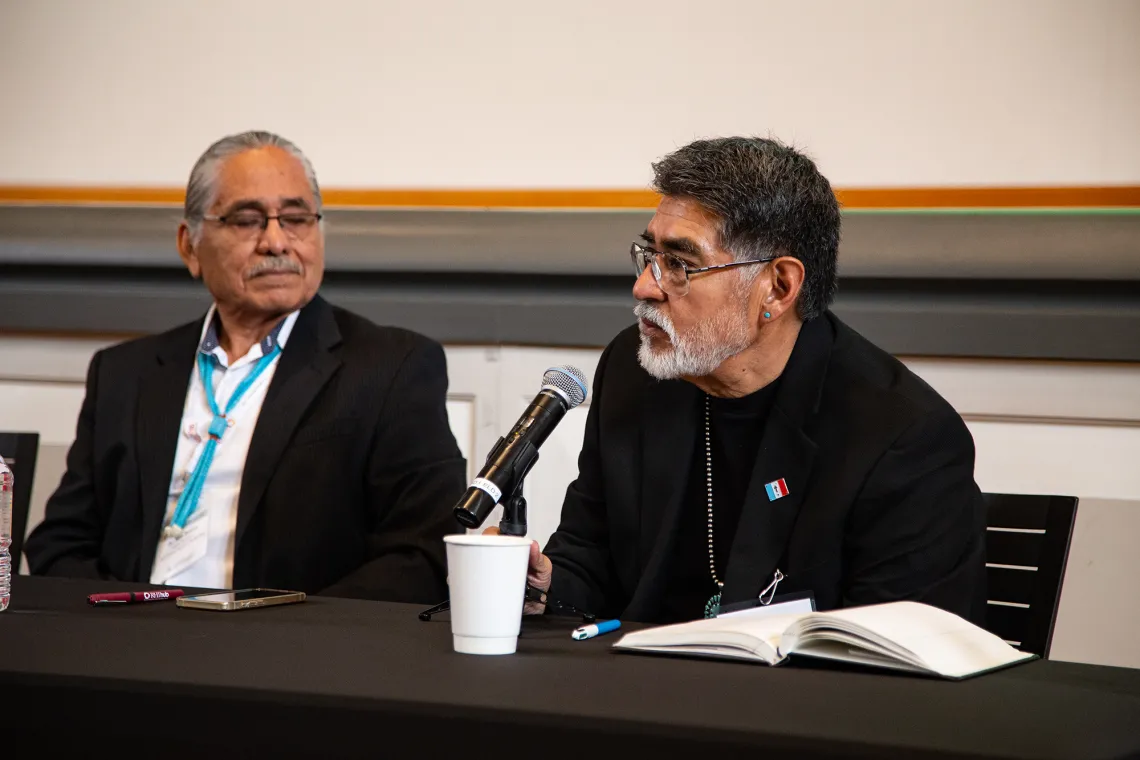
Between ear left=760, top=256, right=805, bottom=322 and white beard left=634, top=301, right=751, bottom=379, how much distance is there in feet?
0.15

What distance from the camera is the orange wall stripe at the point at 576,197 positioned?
277 cm

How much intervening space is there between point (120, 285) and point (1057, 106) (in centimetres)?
245

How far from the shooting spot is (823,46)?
9.62 ft

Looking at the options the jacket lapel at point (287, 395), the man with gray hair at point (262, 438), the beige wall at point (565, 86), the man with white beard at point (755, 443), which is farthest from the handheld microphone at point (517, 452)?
the beige wall at point (565, 86)

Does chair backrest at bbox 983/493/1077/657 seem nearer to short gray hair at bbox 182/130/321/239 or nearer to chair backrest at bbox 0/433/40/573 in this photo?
short gray hair at bbox 182/130/321/239

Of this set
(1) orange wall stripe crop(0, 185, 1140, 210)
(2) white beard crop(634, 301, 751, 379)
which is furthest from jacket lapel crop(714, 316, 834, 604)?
(1) orange wall stripe crop(0, 185, 1140, 210)

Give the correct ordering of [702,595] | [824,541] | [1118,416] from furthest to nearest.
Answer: [1118,416]
[702,595]
[824,541]

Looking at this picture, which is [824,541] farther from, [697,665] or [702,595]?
[697,665]

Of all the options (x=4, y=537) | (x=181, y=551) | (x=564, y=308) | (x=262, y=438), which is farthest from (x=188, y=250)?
(x=4, y=537)

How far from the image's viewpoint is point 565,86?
10.2ft

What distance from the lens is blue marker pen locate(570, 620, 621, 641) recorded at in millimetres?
1371

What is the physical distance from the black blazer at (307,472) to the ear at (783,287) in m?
0.82

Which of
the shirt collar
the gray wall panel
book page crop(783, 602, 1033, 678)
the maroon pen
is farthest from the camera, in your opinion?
the gray wall panel

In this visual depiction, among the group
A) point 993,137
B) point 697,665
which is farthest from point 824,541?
point 993,137
